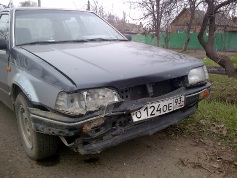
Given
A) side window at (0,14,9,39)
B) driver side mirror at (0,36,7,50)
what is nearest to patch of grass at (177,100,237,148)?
driver side mirror at (0,36,7,50)

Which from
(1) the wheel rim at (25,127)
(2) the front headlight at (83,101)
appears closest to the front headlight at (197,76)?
(2) the front headlight at (83,101)

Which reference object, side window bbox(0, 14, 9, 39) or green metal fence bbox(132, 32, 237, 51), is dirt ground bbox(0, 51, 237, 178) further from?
green metal fence bbox(132, 32, 237, 51)

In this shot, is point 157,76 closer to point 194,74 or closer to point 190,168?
point 194,74

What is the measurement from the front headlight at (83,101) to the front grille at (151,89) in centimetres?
17

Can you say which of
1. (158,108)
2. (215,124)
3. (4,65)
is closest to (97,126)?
(158,108)

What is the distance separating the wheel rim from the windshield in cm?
84

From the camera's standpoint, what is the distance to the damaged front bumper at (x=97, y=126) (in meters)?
2.16

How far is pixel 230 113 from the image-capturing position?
3.81 meters

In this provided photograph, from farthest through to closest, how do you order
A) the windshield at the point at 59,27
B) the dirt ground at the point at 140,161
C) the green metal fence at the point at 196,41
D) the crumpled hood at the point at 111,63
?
the green metal fence at the point at 196,41 < the windshield at the point at 59,27 < the dirt ground at the point at 140,161 < the crumpled hood at the point at 111,63

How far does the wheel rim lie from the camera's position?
109 inches

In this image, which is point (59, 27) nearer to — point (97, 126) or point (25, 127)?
point (25, 127)

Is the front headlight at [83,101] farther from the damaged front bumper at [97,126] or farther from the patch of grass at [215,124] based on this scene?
the patch of grass at [215,124]

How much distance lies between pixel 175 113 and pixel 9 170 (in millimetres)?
1771

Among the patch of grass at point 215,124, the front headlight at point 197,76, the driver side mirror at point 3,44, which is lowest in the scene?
the patch of grass at point 215,124
